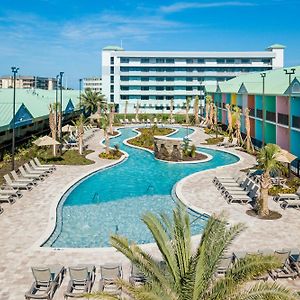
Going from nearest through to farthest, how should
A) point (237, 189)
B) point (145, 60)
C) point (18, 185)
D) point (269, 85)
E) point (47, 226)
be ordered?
point (47, 226), point (237, 189), point (18, 185), point (269, 85), point (145, 60)

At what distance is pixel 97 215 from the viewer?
2109cm

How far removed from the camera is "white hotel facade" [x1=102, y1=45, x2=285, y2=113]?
92.6 meters

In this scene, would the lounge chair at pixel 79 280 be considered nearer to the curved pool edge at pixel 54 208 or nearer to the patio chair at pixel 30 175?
the curved pool edge at pixel 54 208

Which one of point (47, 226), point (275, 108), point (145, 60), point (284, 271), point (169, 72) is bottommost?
point (284, 271)

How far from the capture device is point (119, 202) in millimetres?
23578

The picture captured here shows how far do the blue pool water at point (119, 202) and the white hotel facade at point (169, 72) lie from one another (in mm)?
56624

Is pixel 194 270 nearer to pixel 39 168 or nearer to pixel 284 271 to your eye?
pixel 284 271

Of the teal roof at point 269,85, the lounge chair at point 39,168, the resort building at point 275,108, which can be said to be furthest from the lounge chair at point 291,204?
the lounge chair at point 39,168

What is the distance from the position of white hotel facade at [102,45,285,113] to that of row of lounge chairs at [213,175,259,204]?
222 feet

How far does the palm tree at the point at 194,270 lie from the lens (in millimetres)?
7918

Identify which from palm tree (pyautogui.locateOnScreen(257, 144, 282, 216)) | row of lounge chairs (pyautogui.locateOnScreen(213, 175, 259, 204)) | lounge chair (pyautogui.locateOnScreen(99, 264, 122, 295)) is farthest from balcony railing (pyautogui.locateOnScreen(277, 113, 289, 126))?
lounge chair (pyautogui.locateOnScreen(99, 264, 122, 295))

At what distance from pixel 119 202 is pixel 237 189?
22.4 ft

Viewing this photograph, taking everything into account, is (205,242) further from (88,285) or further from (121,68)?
(121,68)

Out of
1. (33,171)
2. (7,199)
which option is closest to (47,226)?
(7,199)
